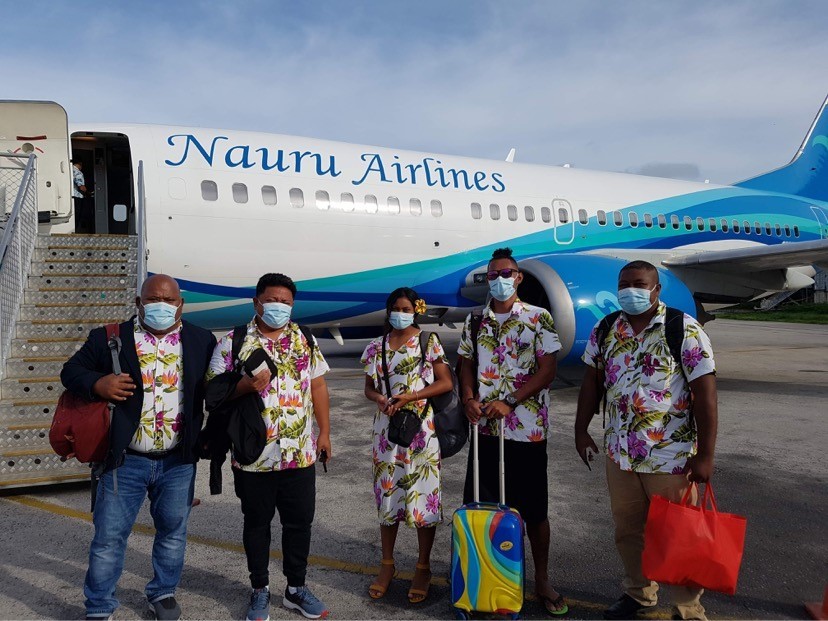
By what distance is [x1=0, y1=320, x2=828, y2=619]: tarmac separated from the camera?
3045 mm

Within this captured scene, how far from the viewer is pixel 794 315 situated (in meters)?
28.7

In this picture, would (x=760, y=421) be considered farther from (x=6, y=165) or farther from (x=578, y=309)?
(x=6, y=165)

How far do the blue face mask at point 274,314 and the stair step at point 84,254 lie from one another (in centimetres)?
422

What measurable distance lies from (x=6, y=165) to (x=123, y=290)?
8.17ft

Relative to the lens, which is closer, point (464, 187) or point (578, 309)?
→ point (578, 309)

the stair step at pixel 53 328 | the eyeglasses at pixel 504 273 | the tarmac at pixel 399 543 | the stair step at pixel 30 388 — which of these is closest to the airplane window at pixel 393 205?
the tarmac at pixel 399 543

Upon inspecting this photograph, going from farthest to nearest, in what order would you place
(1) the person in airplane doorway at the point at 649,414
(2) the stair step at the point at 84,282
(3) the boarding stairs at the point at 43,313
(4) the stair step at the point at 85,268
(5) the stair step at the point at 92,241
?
(5) the stair step at the point at 92,241
(4) the stair step at the point at 85,268
(2) the stair step at the point at 84,282
(3) the boarding stairs at the point at 43,313
(1) the person in airplane doorway at the point at 649,414

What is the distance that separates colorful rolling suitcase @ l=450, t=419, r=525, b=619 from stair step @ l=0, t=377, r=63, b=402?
Answer: 3.69 meters

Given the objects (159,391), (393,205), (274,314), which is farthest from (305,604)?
(393,205)

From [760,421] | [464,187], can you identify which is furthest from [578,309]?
[464,187]

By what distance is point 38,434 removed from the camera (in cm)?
466

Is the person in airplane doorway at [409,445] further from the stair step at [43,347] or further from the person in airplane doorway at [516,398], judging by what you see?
the stair step at [43,347]

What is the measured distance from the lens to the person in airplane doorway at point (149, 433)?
8.98ft

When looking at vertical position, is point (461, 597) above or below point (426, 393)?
below
